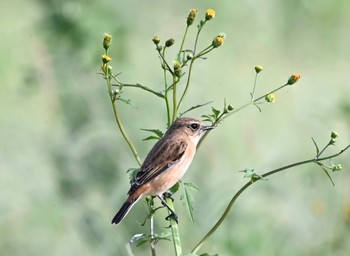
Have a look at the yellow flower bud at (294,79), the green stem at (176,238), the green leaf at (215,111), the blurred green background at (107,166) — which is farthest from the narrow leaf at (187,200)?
the blurred green background at (107,166)

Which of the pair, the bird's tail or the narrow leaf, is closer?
the narrow leaf

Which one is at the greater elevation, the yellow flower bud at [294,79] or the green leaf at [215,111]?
the yellow flower bud at [294,79]

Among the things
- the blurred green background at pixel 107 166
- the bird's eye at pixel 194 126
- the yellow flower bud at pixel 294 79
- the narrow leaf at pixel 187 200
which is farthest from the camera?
the blurred green background at pixel 107 166

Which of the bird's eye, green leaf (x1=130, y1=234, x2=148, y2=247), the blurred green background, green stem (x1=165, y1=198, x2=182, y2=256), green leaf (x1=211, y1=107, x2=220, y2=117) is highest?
the blurred green background

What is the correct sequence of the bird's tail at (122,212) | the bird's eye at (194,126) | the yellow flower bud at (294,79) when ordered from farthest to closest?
the bird's eye at (194,126) → the bird's tail at (122,212) → the yellow flower bud at (294,79)

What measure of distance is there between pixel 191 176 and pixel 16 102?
347cm

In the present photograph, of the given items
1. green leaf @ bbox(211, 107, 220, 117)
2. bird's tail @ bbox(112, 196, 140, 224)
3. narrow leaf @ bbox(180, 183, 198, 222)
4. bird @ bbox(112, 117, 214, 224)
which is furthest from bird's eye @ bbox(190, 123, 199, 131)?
green leaf @ bbox(211, 107, 220, 117)

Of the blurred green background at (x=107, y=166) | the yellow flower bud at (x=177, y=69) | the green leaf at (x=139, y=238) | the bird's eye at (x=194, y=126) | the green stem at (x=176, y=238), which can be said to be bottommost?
the green stem at (x=176, y=238)

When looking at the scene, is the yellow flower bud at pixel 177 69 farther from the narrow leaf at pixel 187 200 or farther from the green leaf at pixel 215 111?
the narrow leaf at pixel 187 200

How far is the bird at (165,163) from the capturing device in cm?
604

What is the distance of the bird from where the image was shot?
6.04 m

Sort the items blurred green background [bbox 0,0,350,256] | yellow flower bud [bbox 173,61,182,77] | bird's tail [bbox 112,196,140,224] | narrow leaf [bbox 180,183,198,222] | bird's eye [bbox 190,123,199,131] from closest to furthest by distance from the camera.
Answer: yellow flower bud [bbox 173,61,182,77] → narrow leaf [bbox 180,183,198,222] → bird's tail [bbox 112,196,140,224] → bird's eye [bbox 190,123,199,131] → blurred green background [bbox 0,0,350,256]

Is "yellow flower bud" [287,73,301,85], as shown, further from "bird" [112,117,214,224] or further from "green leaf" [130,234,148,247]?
"green leaf" [130,234,148,247]

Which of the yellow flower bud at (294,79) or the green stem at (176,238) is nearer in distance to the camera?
the green stem at (176,238)
